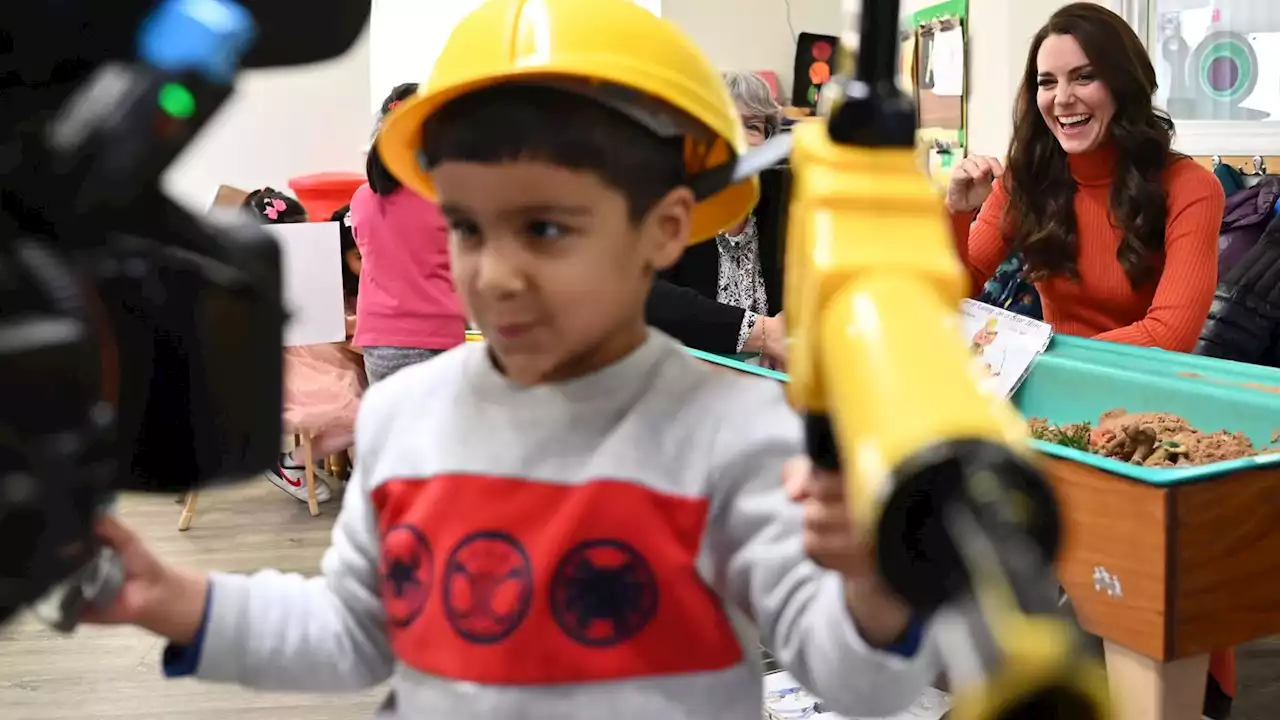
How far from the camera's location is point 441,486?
1.64 ft

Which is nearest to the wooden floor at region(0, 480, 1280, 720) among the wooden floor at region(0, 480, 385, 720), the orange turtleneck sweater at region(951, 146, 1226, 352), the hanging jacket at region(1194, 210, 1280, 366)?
the wooden floor at region(0, 480, 385, 720)

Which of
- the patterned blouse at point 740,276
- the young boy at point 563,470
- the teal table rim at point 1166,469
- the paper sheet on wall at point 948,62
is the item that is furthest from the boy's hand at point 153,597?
the paper sheet on wall at point 948,62

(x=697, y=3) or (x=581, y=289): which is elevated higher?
(x=697, y=3)

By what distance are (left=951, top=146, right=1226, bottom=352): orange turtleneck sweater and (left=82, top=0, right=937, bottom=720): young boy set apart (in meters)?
1.13

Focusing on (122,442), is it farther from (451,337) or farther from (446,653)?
(451,337)

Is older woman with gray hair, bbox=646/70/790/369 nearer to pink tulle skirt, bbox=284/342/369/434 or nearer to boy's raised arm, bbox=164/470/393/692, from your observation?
boy's raised arm, bbox=164/470/393/692

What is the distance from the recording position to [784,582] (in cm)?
44

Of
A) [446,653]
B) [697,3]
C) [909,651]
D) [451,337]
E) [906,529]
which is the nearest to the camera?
[906,529]

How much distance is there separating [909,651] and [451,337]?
1392 mm

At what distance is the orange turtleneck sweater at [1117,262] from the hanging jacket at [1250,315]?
0.35m

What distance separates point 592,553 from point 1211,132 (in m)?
2.18

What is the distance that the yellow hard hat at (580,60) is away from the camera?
0.43 m

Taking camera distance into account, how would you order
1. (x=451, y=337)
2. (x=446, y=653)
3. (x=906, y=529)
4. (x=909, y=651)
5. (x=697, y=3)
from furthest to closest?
(x=697, y=3) → (x=451, y=337) → (x=446, y=653) → (x=909, y=651) → (x=906, y=529)

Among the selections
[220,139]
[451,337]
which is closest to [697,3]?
[451,337]
